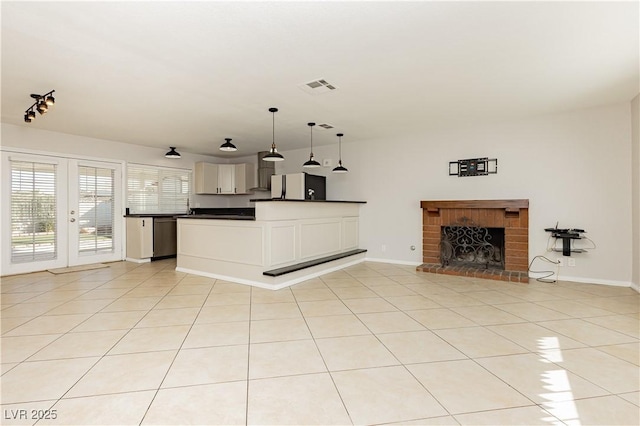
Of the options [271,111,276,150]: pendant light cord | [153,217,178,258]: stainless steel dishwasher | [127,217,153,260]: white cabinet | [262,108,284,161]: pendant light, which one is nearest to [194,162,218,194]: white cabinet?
[153,217,178,258]: stainless steel dishwasher

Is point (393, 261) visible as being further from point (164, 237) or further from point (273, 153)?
point (164, 237)

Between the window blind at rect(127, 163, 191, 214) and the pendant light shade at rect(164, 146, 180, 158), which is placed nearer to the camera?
the window blind at rect(127, 163, 191, 214)

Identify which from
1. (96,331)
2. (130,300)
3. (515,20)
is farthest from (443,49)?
(130,300)

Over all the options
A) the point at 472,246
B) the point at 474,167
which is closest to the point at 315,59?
the point at 474,167

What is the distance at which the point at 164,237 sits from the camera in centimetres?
639

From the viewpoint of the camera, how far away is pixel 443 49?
2.66 meters

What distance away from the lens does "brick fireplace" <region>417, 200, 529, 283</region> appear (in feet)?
15.3

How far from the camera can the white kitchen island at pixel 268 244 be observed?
4.16 metres

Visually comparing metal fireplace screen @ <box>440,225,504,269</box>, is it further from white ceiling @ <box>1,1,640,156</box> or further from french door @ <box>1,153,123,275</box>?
french door @ <box>1,153,123,275</box>

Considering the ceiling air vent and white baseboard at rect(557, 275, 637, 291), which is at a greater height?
the ceiling air vent

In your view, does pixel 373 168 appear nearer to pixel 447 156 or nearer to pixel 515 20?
pixel 447 156

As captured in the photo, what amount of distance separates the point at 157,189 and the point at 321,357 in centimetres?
611

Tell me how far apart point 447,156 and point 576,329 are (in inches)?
131

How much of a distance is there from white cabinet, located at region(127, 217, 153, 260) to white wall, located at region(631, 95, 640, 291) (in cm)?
763
